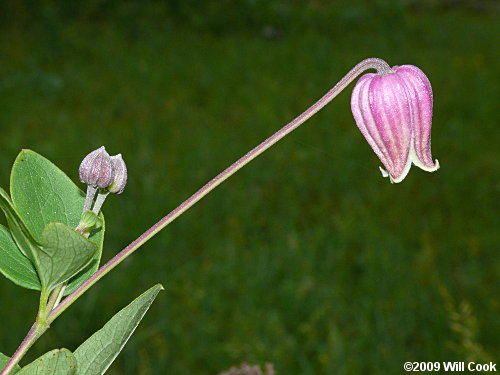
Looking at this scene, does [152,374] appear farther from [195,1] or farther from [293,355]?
[195,1]

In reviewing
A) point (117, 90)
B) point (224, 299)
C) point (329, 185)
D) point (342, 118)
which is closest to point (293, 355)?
point (224, 299)

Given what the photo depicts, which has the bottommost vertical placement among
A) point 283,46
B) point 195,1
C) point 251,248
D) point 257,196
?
point 251,248

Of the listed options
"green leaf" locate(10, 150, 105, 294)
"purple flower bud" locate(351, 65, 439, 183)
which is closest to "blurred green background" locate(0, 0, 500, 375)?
"purple flower bud" locate(351, 65, 439, 183)

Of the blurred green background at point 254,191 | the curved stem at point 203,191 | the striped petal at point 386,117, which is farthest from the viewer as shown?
the blurred green background at point 254,191

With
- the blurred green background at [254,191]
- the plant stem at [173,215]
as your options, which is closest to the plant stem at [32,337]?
the plant stem at [173,215]

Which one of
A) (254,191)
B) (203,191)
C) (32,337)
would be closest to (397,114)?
(203,191)

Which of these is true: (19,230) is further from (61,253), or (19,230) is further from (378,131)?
(378,131)

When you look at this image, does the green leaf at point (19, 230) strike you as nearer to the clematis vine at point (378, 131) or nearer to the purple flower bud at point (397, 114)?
the clematis vine at point (378, 131)
